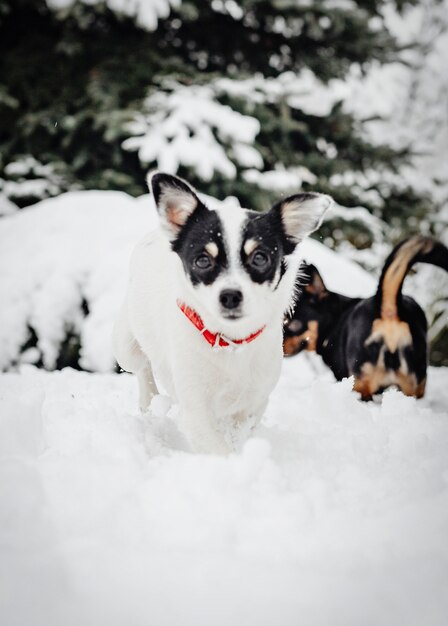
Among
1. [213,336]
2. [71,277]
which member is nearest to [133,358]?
[213,336]

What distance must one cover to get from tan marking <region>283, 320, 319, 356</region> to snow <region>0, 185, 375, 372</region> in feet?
3.82

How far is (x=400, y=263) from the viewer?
8.79 feet

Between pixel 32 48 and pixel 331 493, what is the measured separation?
646 centimetres

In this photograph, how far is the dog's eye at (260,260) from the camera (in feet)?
6.49

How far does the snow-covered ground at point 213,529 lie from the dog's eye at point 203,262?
25.2 inches

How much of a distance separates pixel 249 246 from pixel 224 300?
0.24 metres

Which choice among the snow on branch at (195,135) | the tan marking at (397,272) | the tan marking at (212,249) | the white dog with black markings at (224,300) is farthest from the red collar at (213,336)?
the snow on branch at (195,135)

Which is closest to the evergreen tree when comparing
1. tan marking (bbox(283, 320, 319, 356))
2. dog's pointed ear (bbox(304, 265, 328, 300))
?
dog's pointed ear (bbox(304, 265, 328, 300))

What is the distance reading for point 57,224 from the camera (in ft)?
15.7

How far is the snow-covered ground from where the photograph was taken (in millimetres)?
1180

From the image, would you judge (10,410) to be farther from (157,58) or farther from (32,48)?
(32,48)

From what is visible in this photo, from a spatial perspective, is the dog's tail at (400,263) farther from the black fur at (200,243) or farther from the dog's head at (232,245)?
the black fur at (200,243)

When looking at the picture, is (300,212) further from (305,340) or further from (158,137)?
(158,137)

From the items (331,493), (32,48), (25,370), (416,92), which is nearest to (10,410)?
(331,493)
